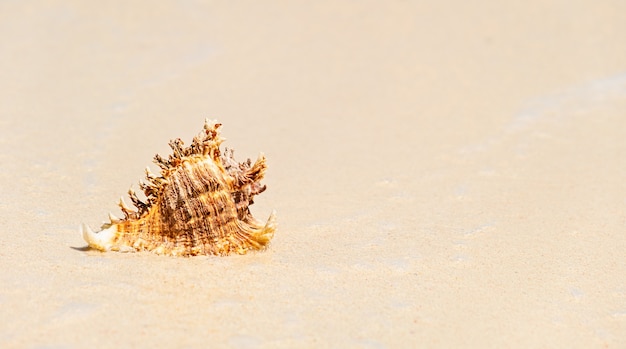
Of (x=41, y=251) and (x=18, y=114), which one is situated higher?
(x=18, y=114)

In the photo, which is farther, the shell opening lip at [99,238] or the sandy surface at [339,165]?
the shell opening lip at [99,238]

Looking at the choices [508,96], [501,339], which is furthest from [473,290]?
[508,96]

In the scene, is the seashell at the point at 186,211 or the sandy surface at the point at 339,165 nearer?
the sandy surface at the point at 339,165

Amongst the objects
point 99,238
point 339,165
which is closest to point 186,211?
point 99,238

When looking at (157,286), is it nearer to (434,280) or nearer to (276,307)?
(276,307)

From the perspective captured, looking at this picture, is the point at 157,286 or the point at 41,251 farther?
the point at 41,251
